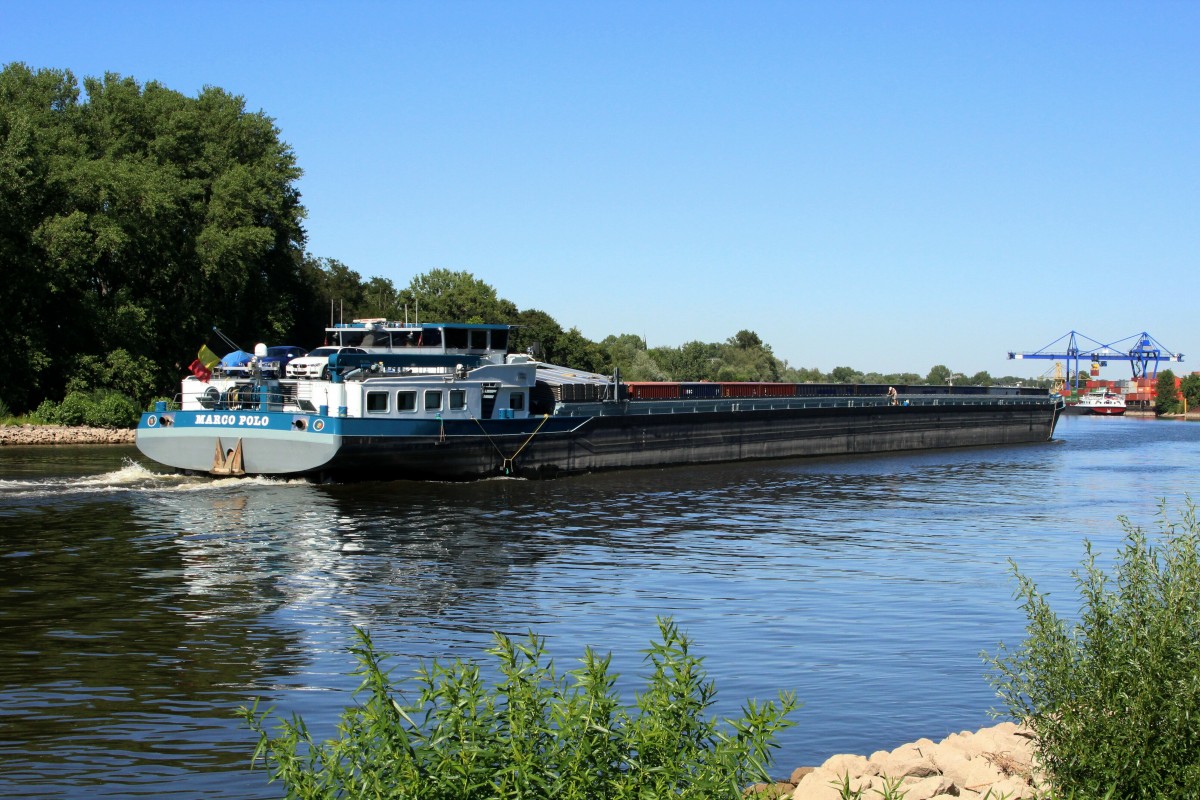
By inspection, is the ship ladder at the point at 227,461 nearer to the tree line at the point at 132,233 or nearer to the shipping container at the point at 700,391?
the tree line at the point at 132,233

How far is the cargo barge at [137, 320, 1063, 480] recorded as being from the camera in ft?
123

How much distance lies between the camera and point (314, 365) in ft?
132

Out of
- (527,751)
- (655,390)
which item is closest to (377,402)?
(655,390)

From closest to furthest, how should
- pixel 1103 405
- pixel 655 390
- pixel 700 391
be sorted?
pixel 655 390
pixel 700 391
pixel 1103 405

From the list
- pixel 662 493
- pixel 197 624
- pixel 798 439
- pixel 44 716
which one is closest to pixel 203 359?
pixel 662 493

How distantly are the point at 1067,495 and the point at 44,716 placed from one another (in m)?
40.9

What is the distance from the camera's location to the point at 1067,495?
45.1 m

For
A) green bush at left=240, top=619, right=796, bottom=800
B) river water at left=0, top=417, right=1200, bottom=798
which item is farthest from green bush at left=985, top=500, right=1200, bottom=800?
river water at left=0, top=417, right=1200, bottom=798

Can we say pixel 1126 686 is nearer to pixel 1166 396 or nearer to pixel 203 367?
pixel 203 367

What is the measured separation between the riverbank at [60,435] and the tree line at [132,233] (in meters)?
5.15

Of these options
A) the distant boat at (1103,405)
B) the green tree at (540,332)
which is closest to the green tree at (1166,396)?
the distant boat at (1103,405)

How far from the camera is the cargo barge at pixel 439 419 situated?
123 ft

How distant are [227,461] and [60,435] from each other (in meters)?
21.9

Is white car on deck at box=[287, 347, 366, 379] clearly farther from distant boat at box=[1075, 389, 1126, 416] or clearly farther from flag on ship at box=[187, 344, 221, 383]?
distant boat at box=[1075, 389, 1126, 416]
